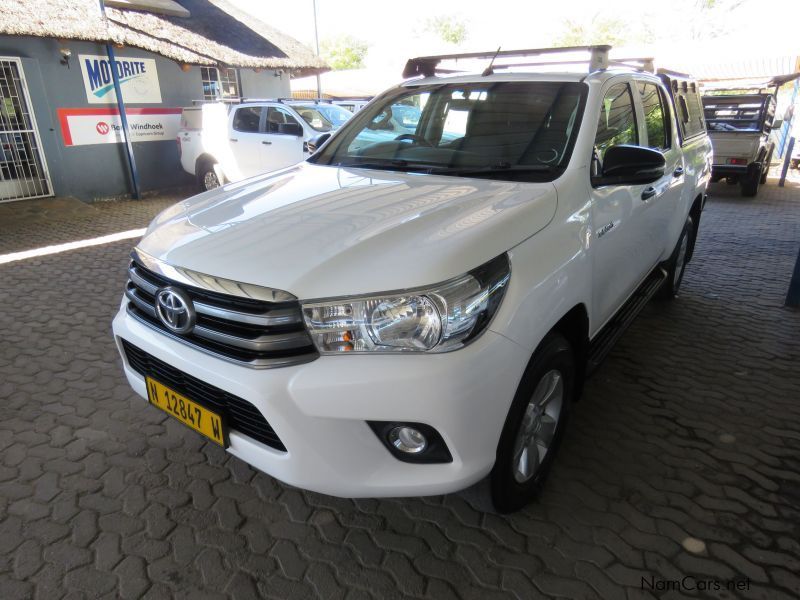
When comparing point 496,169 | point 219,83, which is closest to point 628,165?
point 496,169

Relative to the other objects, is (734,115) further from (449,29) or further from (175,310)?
(449,29)

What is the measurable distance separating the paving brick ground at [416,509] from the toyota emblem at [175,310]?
937 millimetres

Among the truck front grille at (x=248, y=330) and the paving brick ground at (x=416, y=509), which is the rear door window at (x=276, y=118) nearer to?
the paving brick ground at (x=416, y=509)

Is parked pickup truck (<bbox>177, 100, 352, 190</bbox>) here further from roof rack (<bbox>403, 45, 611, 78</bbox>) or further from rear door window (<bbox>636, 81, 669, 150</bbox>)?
rear door window (<bbox>636, 81, 669, 150</bbox>)

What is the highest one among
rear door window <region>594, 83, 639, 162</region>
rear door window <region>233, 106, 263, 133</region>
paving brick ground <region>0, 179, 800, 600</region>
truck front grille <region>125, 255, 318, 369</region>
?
rear door window <region>594, 83, 639, 162</region>

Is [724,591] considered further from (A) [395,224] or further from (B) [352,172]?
(B) [352,172]

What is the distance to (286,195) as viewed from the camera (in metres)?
2.51

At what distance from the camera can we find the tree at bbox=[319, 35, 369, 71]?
240ft

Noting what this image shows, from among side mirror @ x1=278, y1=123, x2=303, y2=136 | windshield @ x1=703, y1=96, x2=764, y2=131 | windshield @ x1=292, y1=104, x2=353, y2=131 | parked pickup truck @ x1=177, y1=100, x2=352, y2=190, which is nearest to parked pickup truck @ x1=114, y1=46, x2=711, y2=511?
side mirror @ x1=278, y1=123, x2=303, y2=136

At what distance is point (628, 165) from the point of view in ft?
8.02

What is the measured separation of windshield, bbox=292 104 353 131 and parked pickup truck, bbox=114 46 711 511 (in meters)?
7.17

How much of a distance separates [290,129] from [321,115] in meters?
0.72

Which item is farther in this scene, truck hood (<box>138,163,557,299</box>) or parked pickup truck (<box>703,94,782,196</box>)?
parked pickup truck (<box>703,94,782,196</box>)

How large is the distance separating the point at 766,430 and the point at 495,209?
2.20 meters
